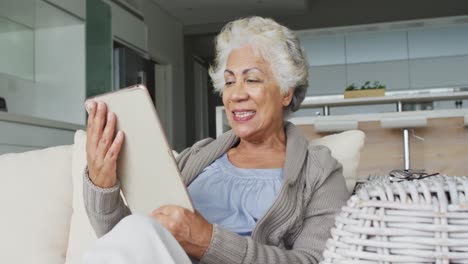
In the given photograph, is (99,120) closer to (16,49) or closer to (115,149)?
(115,149)

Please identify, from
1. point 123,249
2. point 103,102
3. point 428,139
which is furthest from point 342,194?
point 428,139

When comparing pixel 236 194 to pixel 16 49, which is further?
pixel 16 49

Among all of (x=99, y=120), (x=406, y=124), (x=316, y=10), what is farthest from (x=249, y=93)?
(x=316, y=10)

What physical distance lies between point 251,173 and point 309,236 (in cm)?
24

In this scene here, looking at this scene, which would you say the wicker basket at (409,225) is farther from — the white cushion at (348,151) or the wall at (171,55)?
the wall at (171,55)

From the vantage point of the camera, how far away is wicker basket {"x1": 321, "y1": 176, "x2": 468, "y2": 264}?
1.95ft

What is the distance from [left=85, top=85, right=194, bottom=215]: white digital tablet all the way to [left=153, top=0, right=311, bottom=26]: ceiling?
22.4 feet

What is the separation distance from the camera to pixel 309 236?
127cm

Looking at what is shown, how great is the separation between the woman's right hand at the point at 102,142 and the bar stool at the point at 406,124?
2.67 metres

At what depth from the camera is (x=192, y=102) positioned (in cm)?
950

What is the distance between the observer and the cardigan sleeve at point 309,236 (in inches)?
43.1

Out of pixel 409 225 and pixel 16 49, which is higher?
pixel 16 49

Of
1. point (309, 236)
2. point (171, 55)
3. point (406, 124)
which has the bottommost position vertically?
point (309, 236)

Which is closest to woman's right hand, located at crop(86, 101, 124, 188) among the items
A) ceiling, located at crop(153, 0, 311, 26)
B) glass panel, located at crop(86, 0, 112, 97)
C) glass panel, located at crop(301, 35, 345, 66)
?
glass panel, located at crop(86, 0, 112, 97)
